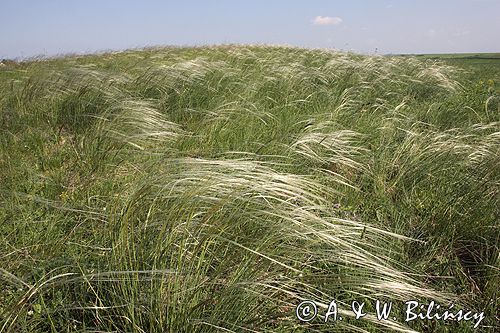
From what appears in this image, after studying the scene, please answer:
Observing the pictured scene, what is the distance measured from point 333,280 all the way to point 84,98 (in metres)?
3.29

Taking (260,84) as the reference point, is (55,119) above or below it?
below

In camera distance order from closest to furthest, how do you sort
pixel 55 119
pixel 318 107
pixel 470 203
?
pixel 470 203, pixel 55 119, pixel 318 107

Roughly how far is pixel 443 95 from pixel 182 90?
12.3 feet

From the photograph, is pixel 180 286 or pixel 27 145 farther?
pixel 27 145

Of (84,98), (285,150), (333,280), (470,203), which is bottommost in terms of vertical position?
(333,280)

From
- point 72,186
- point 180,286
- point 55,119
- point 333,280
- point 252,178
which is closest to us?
point 180,286

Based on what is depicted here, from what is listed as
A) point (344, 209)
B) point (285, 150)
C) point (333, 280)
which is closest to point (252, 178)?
point (333, 280)

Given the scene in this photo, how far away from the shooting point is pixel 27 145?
310cm

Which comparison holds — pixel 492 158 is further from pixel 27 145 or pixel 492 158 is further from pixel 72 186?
pixel 27 145

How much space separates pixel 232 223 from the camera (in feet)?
4.55

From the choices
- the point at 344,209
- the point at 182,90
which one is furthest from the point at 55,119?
the point at 344,209

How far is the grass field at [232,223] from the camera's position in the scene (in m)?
1.20

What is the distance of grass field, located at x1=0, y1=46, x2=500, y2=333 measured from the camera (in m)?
1.20

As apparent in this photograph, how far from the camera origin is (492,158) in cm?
202
